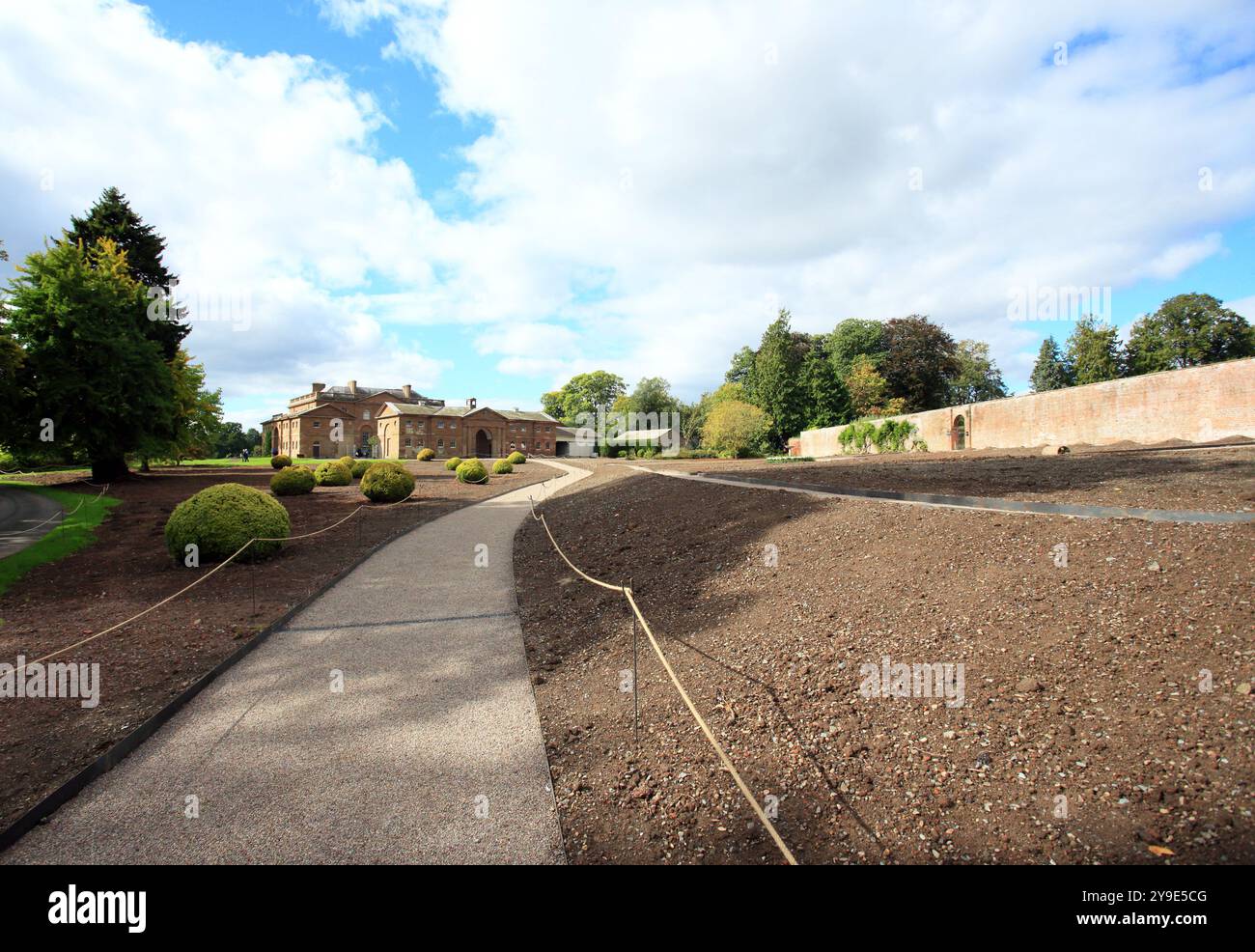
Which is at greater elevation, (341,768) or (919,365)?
(919,365)

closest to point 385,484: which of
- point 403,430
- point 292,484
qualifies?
point 292,484

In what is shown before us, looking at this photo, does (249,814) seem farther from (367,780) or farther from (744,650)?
(744,650)

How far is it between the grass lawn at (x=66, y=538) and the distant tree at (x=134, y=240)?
15.4 meters

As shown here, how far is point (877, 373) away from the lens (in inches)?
2148

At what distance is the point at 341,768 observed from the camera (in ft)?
14.4

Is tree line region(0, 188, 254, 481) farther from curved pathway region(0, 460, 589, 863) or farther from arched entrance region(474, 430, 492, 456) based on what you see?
arched entrance region(474, 430, 492, 456)

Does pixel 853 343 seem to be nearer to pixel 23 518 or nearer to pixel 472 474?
pixel 472 474

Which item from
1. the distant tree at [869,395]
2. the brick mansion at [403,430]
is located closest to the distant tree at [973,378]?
the distant tree at [869,395]

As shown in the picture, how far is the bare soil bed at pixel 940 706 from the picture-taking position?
3.12m

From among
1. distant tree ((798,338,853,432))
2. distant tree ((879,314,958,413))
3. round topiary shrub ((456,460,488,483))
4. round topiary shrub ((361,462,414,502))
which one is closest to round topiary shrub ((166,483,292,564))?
round topiary shrub ((361,462,414,502))

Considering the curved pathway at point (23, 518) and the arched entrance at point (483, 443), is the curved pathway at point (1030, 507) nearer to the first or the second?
the curved pathway at point (23, 518)

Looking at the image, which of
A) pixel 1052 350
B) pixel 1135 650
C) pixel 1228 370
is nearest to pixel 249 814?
pixel 1135 650

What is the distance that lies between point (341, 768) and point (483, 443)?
248 feet
